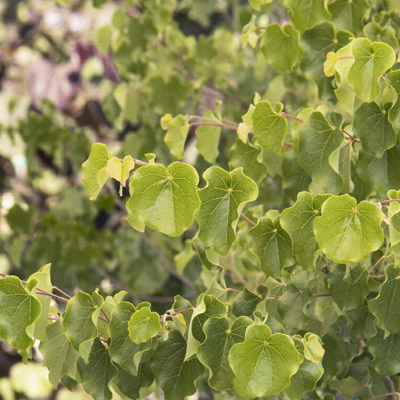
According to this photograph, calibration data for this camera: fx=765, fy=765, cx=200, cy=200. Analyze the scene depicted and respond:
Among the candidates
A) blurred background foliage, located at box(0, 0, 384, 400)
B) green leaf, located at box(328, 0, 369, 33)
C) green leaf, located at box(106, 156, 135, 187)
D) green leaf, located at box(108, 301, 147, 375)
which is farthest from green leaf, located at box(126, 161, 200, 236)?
green leaf, located at box(328, 0, 369, 33)

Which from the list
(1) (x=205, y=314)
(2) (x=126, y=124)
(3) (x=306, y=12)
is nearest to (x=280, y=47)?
(3) (x=306, y=12)

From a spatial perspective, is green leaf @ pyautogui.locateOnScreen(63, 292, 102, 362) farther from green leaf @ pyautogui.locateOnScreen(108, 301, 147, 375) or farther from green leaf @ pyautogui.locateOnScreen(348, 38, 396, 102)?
green leaf @ pyautogui.locateOnScreen(348, 38, 396, 102)

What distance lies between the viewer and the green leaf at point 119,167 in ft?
2.87

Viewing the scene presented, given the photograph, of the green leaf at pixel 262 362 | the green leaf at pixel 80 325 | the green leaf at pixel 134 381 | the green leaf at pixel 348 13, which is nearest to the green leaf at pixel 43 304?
the green leaf at pixel 80 325

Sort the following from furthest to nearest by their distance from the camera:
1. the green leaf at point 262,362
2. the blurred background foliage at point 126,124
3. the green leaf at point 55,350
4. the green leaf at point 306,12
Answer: the blurred background foliage at point 126,124 → the green leaf at point 306,12 → the green leaf at point 55,350 → the green leaf at point 262,362

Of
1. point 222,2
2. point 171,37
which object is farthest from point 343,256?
point 222,2

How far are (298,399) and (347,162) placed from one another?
332 mm

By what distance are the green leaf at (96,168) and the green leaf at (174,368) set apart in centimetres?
21

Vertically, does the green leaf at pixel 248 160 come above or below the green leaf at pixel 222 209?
below

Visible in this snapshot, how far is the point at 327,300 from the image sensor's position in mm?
1151

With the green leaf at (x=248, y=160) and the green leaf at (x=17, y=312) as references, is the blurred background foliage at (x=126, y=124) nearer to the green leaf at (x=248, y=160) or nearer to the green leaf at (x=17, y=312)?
the green leaf at (x=248, y=160)

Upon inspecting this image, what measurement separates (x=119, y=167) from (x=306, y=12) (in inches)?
17.2

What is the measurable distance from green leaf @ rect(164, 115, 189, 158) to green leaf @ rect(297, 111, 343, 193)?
192 mm

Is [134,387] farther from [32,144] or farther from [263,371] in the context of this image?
[32,144]
